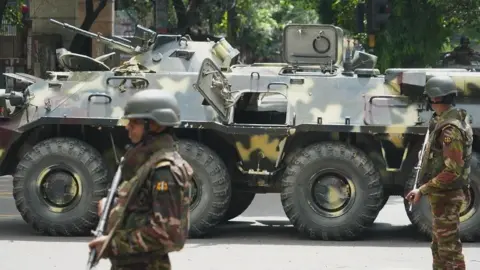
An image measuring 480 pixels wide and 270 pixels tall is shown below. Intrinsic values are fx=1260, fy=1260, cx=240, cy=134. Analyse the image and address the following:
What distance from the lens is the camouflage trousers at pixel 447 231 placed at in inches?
359

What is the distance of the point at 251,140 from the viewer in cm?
1330

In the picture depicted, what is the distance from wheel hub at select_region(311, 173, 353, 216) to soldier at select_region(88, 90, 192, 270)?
679 cm

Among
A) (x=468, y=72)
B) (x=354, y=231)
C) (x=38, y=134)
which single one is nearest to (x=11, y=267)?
(x=38, y=134)

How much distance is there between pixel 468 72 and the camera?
13.5 meters

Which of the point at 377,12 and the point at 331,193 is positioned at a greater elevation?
the point at 377,12

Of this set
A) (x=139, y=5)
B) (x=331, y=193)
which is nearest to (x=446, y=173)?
(x=331, y=193)

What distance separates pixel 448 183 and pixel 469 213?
13.2ft

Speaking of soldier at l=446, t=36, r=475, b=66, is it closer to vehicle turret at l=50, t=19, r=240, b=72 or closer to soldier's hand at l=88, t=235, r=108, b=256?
vehicle turret at l=50, t=19, r=240, b=72

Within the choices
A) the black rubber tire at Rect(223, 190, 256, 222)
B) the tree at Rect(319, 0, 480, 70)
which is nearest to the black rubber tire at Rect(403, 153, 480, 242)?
the black rubber tire at Rect(223, 190, 256, 222)

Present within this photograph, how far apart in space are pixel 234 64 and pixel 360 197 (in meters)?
2.72

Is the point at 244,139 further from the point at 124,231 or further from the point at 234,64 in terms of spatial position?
the point at 124,231

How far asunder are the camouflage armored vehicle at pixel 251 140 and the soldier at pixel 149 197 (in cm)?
→ 665

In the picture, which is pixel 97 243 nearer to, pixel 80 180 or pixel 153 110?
pixel 153 110

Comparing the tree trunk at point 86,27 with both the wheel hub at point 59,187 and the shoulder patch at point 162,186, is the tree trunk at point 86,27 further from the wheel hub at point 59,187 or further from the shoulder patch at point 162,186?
the shoulder patch at point 162,186
